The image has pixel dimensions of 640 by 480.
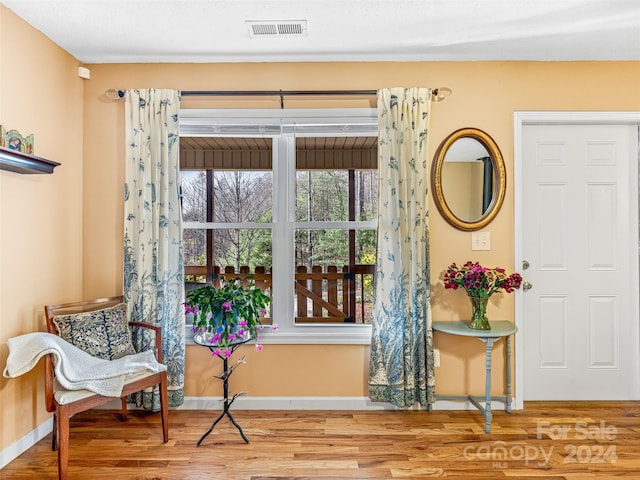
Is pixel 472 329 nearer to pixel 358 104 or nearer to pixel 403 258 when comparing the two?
pixel 403 258

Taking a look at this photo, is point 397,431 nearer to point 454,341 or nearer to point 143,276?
point 454,341

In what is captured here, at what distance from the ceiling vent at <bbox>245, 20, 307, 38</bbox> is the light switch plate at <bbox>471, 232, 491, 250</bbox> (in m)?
1.82

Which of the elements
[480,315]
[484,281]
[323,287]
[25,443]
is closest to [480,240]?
[484,281]

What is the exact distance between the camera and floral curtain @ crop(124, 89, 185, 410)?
2770 millimetres

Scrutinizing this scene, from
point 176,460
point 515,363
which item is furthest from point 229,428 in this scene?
point 515,363

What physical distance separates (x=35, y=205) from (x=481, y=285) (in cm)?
289

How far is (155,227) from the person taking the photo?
9.12 ft

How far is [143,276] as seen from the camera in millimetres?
2771

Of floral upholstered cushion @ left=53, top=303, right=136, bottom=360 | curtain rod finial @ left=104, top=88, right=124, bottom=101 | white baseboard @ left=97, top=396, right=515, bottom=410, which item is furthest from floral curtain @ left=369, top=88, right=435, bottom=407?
curtain rod finial @ left=104, top=88, right=124, bottom=101

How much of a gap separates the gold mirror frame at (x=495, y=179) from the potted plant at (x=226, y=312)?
4.75 feet

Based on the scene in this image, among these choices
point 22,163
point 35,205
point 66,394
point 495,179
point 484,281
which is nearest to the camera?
point 66,394

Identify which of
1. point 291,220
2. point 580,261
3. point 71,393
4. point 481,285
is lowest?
point 71,393

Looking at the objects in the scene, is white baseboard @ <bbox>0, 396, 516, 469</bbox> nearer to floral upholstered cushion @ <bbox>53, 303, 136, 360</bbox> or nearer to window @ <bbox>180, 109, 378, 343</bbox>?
window @ <bbox>180, 109, 378, 343</bbox>

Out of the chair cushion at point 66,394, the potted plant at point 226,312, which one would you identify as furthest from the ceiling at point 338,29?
the chair cushion at point 66,394
